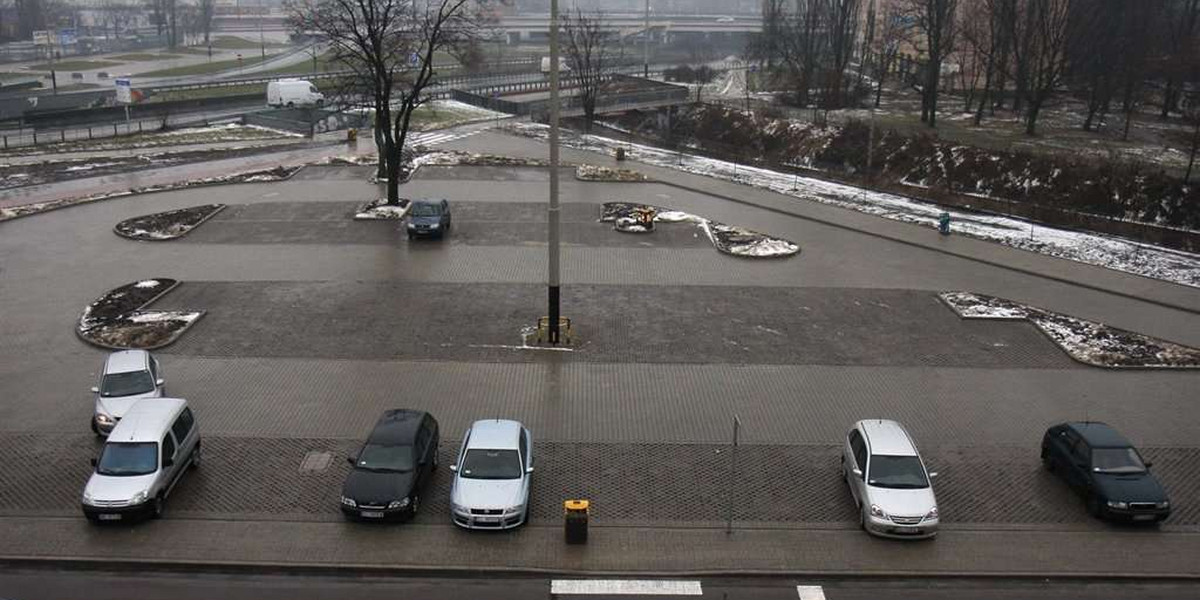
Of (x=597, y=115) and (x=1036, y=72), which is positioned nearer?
(x=1036, y=72)

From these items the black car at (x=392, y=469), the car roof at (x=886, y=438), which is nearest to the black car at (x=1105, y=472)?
the car roof at (x=886, y=438)

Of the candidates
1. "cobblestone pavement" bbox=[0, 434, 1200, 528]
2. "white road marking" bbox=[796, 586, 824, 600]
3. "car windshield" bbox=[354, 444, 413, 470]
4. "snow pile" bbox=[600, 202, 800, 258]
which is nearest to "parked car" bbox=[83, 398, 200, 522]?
"cobblestone pavement" bbox=[0, 434, 1200, 528]

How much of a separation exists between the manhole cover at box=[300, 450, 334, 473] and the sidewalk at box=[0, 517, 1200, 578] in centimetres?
164

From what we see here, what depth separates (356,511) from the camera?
13.5 meters

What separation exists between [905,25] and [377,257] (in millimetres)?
63925

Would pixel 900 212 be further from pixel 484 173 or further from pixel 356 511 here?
pixel 356 511

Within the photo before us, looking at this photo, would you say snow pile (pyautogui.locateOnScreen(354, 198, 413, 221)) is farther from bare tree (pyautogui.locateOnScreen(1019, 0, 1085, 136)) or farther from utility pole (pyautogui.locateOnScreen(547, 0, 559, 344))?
bare tree (pyautogui.locateOnScreen(1019, 0, 1085, 136))

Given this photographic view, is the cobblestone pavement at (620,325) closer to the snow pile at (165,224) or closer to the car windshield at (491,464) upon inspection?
the car windshield at (491,464)

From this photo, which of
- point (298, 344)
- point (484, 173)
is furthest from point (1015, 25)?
point (298, 344)

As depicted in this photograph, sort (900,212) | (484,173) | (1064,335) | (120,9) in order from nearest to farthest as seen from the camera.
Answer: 1. (1064,335)
2. (900,212)
3. (484,173)
4. (120,9)

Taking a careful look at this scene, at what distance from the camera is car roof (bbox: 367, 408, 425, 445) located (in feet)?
47.5

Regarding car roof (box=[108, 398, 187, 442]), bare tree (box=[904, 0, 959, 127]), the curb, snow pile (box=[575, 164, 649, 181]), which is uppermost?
bare tree (box=[904, 0, 959, 127])

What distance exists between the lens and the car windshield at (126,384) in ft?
53.9

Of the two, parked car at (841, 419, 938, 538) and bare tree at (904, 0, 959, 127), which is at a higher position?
bare tree at (904, 0, 959, 127)
